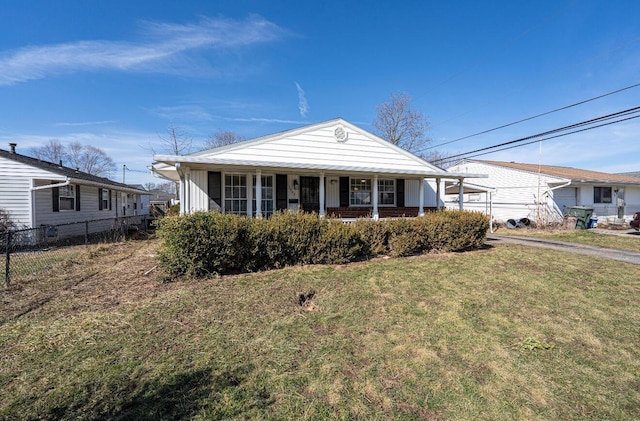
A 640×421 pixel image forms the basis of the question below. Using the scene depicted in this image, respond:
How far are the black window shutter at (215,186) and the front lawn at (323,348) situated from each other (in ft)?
15.4

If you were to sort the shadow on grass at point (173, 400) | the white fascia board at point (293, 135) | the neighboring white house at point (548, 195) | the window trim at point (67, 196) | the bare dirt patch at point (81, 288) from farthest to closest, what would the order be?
the neighboring white house at point (548, 195) < the window trim at point (67, 196) < the white fascia board at point (293, 135) < the bare dirt patch at point (81, 288) < the shadow on grass at point (173, 400)

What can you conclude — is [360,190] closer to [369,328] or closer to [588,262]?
[588,262]

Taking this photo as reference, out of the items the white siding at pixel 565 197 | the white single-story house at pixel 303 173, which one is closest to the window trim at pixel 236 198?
the white single-story house at pixel 303 173

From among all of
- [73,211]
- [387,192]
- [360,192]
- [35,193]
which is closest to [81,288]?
[35,193]

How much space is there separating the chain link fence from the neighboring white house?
19.1m

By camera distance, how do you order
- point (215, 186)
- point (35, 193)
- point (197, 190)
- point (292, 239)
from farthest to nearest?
1. point (35, 193)
2. point (215, 186)
3. point (197, 190)
4. point (292, 239)

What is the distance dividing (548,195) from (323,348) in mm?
19991

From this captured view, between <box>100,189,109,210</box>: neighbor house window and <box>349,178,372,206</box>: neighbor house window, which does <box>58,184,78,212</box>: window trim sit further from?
<box>349,178,372,206</box>: neighbor house window

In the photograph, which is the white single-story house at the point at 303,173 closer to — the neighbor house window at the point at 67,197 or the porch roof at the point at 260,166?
the porch roof at the point at 260,166

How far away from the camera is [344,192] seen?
1245 centimetres

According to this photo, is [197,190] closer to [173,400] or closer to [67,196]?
[67,196]

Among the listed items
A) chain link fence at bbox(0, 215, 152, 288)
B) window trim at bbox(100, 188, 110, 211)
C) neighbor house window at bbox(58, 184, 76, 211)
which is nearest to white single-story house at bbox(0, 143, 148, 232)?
neighbor house window at bbox(58, 184, 76, 211)

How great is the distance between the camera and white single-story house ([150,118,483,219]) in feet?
32.2

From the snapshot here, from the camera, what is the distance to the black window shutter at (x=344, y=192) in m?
12.4
